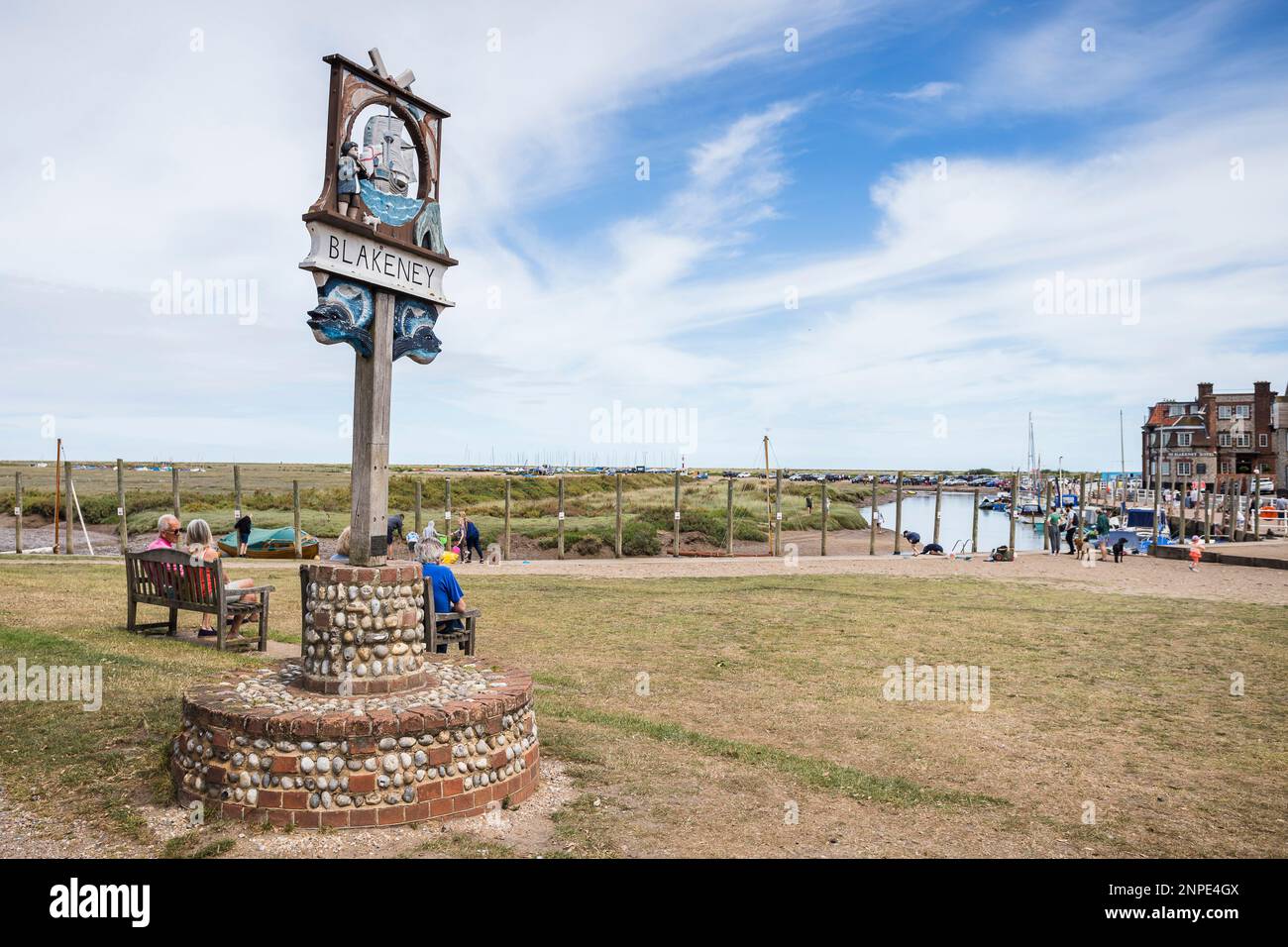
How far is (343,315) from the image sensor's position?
5246 millimetres

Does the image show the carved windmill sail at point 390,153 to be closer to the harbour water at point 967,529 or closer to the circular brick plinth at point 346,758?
the circular brick plinth at point 346,758

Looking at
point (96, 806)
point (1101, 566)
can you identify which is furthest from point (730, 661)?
point (1101, 566)

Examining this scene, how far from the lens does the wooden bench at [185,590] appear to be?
8500 mm

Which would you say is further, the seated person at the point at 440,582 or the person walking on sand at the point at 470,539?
the person walking on sand at the point at 470,539

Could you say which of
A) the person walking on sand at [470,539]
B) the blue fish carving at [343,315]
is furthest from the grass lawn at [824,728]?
the person walking on sand at [470,539]

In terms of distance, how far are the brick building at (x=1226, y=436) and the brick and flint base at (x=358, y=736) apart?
65.9m

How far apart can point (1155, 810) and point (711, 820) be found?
8.86 feet

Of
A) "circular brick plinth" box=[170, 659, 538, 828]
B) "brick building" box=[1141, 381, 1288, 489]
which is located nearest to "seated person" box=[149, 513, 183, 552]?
"circular brick plinth" box=[170, 659, 538, 828]

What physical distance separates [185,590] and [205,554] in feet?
1.43

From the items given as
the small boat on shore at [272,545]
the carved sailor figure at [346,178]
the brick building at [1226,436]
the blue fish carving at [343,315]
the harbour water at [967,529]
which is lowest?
the harbour water at [967,529]

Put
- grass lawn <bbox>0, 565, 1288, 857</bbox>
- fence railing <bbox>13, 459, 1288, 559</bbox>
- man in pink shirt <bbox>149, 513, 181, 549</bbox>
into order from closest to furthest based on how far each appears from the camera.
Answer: grass lawn <bbox>0, 565, 1288, 857</bbox>, man in pink shirt <bbox>149, 513, 181, 549</bbox>, fence railing <bbox>13, 459, 1288, 559</bbox>

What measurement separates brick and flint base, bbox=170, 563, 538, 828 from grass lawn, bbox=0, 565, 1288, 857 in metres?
0.42

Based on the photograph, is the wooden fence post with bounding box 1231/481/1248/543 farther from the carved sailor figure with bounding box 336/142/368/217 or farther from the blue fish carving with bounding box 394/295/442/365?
the carved sailor figure with bounding box 336/142/368/217

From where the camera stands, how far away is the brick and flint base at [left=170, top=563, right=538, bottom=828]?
4391 mm
